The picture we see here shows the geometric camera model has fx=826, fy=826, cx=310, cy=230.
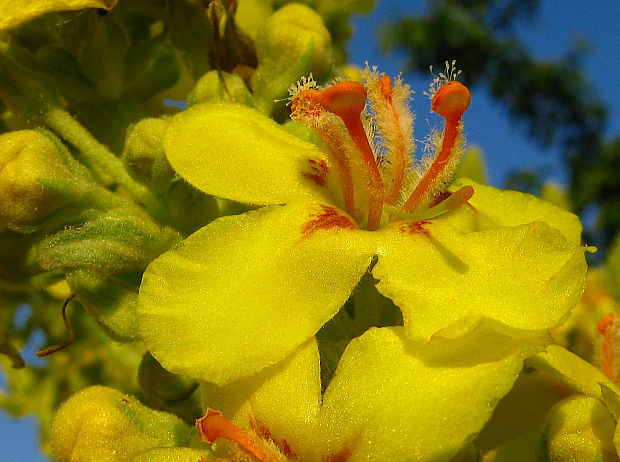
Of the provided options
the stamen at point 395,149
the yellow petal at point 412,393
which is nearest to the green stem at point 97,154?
the stamen at point 395,149

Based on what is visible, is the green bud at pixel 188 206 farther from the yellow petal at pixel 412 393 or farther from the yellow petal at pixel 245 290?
the yellow petal at pixel 412 393

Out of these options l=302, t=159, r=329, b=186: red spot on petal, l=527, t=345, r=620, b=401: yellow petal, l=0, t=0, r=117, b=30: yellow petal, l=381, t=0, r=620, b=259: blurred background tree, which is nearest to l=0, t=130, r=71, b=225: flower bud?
l=0, t=0, r=117, b=30: yellow petal

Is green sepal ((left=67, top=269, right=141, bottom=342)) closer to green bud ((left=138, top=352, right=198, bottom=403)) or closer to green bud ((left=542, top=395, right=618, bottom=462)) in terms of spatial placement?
green bud ((left=138, top=352, right=198, bottom=403))

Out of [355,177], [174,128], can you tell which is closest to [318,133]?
[355,177]

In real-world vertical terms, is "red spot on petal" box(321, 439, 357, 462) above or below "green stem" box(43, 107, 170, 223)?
above

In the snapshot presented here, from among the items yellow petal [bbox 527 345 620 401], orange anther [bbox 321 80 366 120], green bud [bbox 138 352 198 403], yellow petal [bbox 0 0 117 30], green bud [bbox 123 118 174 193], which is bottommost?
green bud [bbox 138 352 198 403]

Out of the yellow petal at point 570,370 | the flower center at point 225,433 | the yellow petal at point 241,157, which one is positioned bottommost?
the flower center at point 225,433

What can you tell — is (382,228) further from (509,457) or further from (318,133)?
(509,457)
